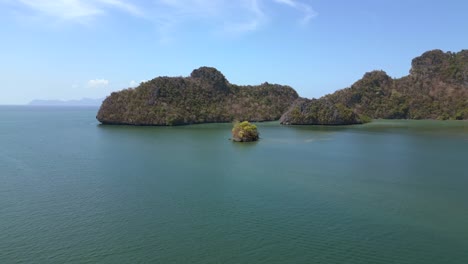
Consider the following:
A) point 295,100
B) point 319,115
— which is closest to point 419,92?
point 295,100

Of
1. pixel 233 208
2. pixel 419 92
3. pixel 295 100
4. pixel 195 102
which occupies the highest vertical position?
pixel 419 92

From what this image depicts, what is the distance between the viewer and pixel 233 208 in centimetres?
3114

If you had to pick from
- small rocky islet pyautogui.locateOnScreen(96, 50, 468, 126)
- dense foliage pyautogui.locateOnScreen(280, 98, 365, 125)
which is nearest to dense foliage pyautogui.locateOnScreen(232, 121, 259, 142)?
small rocky islet pyautogui.locateOnScreen(96, 50, 468, 126)

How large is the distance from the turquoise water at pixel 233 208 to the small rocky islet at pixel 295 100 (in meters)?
74.7

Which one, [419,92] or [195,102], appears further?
[419,92]

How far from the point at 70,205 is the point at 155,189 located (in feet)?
26.6

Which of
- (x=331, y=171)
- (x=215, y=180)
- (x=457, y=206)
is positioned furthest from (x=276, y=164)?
(x=457, y=206)

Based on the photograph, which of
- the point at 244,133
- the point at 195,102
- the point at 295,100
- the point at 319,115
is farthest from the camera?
the point at 295,100

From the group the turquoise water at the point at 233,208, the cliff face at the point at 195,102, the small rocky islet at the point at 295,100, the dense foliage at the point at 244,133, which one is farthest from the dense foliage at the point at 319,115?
the turquoise water at the point at 233,208

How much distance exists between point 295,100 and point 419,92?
59.9 meters

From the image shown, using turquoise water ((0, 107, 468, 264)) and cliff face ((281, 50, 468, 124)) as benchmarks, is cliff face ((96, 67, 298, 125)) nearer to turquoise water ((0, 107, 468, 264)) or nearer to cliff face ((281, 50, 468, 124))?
cliff face ((281, 50, 468, 124))

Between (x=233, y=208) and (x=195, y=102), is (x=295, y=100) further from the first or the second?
(x=233, y=208)

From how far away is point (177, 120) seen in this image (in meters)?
129

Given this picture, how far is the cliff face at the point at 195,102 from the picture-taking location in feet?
424
